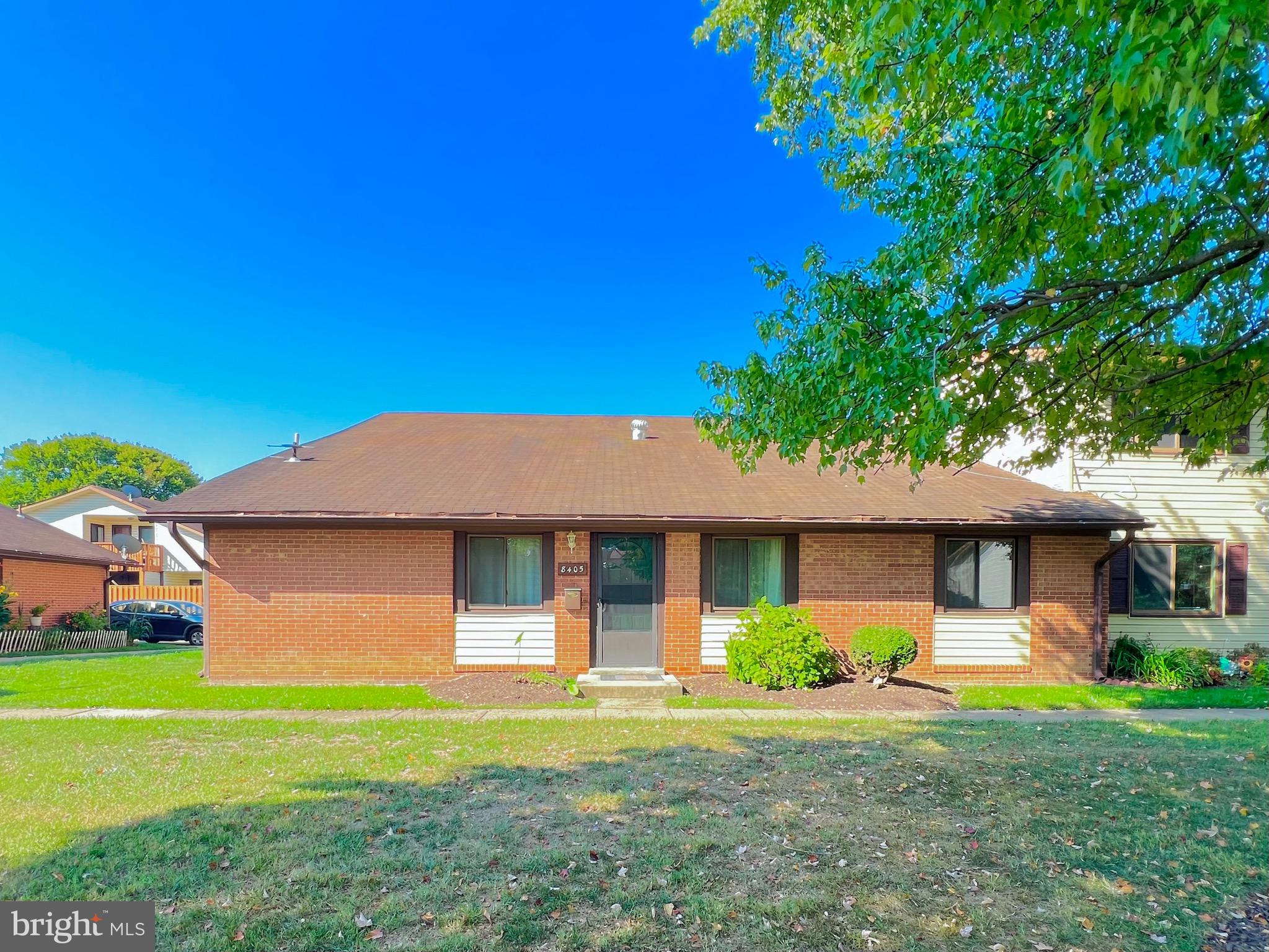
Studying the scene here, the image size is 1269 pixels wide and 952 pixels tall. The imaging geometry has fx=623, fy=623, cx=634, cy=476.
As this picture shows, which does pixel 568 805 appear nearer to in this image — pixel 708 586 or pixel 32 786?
pixel 32 786

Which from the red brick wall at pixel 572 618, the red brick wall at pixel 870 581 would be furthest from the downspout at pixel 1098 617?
the red brick wall at pixel 572 618

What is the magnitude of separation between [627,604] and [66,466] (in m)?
82.5

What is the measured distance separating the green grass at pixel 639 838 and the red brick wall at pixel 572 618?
330cm

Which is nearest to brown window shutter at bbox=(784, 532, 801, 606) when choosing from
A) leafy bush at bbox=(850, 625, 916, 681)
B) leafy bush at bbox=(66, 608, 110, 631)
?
leafy bush at bbox=(850, 625, 916, 681)

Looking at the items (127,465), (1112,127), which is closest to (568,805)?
(1112,127)

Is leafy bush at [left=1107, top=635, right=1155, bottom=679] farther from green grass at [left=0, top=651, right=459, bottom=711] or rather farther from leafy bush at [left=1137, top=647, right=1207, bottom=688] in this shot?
green grass at [left=0, top=651, right=459, bottom=711]

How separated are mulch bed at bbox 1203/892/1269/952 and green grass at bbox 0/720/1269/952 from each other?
95mm

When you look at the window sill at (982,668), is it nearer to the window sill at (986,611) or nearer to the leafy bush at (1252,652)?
the window sill at (986,611)

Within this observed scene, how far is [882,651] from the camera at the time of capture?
30.8 feet

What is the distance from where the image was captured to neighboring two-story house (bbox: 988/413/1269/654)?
37.7ft

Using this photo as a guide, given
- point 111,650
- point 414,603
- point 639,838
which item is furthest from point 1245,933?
point 111,650

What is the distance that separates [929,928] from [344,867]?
339 cm

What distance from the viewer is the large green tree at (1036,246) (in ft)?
9.83

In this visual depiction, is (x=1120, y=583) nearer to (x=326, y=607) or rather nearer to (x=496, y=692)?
(x=496, y=692)
